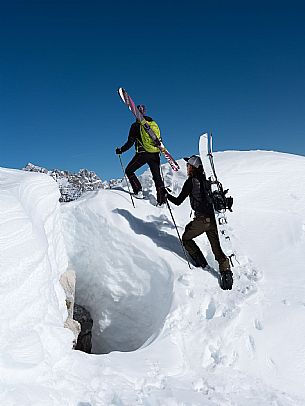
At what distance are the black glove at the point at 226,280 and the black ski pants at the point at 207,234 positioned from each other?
0.16 metres

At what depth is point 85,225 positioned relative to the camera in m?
9.43

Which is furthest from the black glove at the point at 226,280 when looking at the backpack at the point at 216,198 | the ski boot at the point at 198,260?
the backpack at the point at 216,198

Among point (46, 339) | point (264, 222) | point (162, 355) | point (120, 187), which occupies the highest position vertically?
point (120, 187)

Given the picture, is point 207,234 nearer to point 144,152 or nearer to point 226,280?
point 226,280

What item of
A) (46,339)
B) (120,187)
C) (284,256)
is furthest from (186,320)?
(120,187)

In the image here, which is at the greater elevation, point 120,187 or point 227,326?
point 120,187

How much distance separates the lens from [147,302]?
7.93 m

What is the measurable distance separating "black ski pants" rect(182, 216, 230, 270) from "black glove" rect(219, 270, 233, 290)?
0.16 m

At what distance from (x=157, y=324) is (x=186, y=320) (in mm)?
813

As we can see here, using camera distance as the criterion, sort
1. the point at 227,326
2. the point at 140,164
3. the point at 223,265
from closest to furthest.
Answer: the point at 227,326 → the point at 223,265 → the point at 140,164

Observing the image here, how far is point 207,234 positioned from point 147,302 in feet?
6.22

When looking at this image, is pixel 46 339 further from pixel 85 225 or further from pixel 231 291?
pixel 85 225

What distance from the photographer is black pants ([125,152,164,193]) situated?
1026 cm

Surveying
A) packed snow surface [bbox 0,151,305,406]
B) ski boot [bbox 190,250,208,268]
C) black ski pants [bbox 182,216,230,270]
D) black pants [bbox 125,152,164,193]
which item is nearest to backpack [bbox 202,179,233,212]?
black ski pants [bbox 182,216,230,270]
